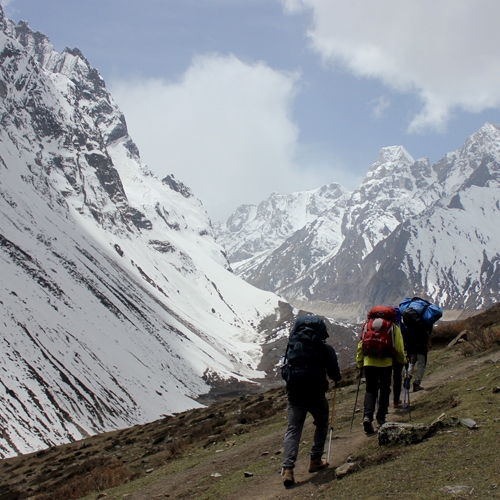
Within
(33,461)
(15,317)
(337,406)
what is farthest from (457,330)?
(15,317)

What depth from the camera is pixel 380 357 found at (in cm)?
1086

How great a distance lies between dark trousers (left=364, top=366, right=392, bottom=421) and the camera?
10875 millimetres

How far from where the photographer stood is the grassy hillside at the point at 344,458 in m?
7.62

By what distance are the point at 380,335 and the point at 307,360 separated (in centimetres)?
227

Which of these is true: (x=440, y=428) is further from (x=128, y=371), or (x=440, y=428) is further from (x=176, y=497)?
(x=128, y=371)

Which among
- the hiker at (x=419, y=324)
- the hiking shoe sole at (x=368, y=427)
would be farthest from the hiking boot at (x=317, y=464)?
the hiker at (x=419, y=324)

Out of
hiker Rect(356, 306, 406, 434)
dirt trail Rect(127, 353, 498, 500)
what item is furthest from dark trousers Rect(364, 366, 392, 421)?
dirt trail Rect(127, 353, 498, 500)

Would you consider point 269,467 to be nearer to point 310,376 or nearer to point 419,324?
point 310,376

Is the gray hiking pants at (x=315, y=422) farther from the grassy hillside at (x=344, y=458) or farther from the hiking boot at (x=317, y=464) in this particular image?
the grassy hillside at (x=344, y=458)

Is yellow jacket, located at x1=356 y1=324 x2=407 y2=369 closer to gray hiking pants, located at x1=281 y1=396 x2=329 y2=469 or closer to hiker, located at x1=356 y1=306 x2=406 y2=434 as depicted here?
hiker, located at x1=356 y1=306 x2=406 y2=434

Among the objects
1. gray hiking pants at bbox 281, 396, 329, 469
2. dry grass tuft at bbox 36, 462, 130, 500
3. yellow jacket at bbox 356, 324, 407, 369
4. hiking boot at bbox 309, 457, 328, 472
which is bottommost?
dry grass tuft at bbox 36, 462, 130, 500

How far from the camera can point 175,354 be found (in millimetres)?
118625

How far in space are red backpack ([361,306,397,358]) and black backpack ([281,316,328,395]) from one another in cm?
181

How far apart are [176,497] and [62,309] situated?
296 feet
